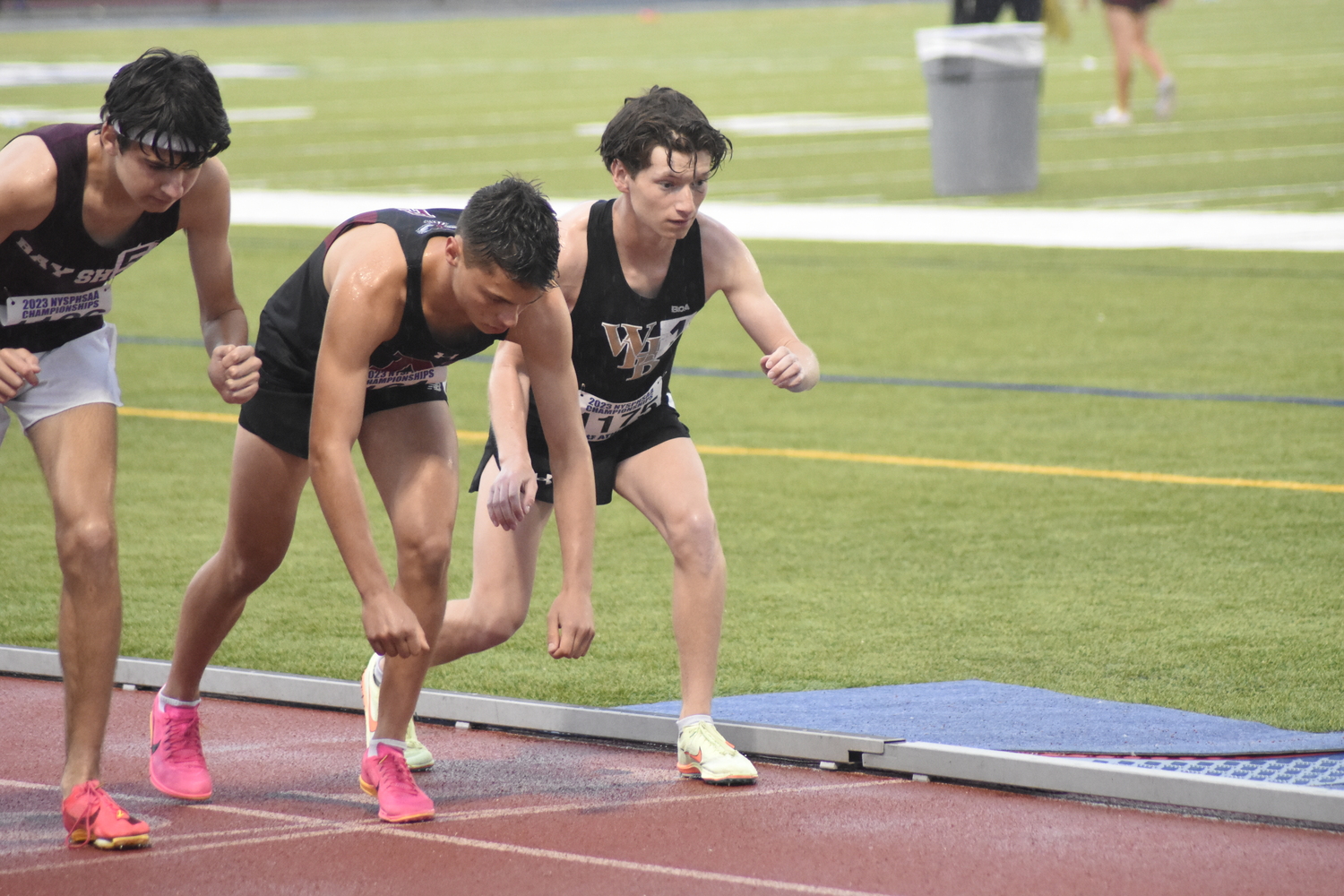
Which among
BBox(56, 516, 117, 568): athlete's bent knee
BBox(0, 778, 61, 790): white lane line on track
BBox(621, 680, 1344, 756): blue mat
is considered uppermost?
BBox(56, 516, 117, 568): athlete's bent knee

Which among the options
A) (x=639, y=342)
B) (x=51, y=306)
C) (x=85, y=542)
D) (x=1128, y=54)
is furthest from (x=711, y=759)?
(x=1128, y=54)

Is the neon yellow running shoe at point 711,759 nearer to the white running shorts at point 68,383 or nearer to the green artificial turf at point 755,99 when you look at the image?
the white running shorts at point 68,383

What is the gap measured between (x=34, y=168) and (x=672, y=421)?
1873 millimetres

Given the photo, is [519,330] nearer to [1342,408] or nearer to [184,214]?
[184,214]

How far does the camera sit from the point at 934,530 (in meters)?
8.46

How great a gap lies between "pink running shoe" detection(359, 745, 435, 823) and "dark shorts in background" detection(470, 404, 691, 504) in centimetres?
88

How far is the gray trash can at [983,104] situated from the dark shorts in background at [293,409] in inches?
584

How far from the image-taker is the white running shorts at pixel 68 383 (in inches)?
196

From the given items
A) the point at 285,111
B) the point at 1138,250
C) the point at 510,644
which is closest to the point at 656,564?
the point at 510,644

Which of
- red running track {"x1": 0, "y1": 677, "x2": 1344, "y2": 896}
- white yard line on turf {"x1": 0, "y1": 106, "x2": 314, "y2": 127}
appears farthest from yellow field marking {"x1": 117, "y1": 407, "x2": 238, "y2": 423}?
white yard line on turf {"x1": 0, "y1": 106, "x2": 314, "y2": 127}

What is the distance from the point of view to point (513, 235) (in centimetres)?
456

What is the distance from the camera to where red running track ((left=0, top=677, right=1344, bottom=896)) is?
466 centimetres

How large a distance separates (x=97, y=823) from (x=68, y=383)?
3.51ft

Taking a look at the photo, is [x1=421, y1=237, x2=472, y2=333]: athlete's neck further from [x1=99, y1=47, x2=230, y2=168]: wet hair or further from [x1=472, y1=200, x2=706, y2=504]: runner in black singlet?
[x1=472, y1=200, x2=706, y2=504]: runner in black singlet
